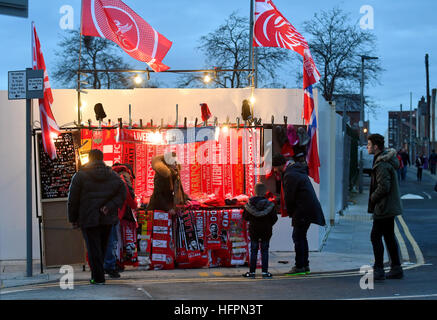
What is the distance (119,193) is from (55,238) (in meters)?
2.14

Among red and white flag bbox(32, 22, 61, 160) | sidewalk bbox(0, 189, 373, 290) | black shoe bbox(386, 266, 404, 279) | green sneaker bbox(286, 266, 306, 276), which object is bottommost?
sidewalk bbox(0, 189, 373, 290)

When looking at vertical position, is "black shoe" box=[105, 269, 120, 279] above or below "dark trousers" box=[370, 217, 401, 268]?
below

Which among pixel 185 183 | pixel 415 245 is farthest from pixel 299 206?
pixel 415 245

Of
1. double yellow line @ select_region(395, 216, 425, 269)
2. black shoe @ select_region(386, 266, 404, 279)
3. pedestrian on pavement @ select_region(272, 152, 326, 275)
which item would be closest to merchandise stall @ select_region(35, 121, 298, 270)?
pedestrian on pavement @ select_region(272, 152, 326, 275)

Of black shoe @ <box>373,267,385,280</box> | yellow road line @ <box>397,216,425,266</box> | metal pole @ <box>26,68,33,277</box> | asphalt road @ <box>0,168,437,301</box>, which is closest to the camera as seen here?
asphalt road @ <box>0,168,437,301</box>

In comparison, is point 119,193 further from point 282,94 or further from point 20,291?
point 282,94

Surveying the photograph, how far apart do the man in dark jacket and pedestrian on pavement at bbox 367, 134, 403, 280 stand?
11.7 ft

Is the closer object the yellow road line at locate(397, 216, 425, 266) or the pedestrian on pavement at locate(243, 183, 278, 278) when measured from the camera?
the pedestrian on pavement at locate(243, 183, 278, 278)

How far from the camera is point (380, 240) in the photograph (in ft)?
30.7

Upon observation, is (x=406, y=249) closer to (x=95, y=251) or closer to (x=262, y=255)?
(x=262, y=255)

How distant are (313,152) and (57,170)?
4.31 m

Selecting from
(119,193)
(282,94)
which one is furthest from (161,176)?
(282,94)

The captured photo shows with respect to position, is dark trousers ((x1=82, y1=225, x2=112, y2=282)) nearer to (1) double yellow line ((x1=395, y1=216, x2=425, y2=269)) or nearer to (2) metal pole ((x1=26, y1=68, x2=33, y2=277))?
(2) metal pole ((x1=26, y1=68, x2=33, y2=277))

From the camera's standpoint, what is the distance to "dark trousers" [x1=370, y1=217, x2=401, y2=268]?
927 centimetres
